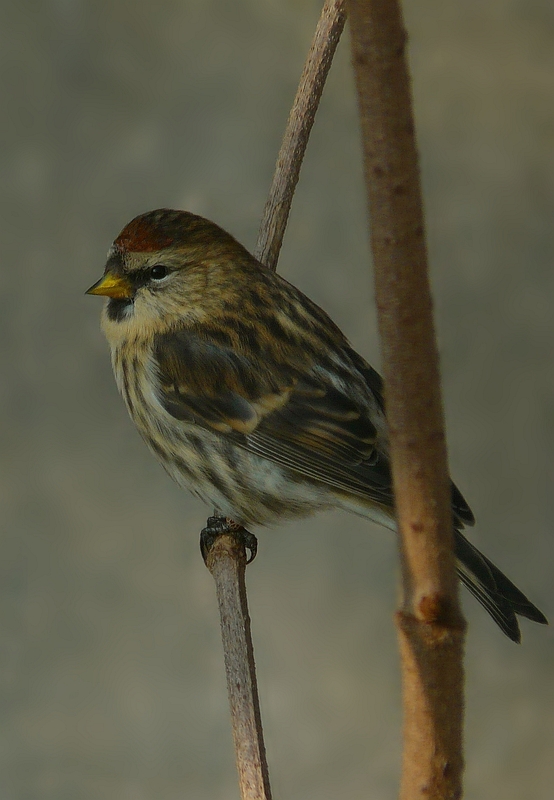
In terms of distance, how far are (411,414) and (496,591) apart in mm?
795

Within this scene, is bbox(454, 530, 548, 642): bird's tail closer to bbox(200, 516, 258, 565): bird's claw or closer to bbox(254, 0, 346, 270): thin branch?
bbox(200, 516, 258, 565): bird's claw

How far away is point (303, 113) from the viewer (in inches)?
64.1

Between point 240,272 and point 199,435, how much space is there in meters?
0.28

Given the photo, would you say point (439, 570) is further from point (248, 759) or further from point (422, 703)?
point (248, 759)

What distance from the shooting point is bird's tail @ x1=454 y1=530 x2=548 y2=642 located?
1354mm

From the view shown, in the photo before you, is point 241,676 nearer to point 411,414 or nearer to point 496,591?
point 496,591

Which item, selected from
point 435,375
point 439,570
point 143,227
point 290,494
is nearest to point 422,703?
point 439,570

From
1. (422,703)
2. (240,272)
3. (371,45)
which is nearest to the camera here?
(371,45)

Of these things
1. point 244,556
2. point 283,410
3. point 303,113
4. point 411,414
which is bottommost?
point 411,414

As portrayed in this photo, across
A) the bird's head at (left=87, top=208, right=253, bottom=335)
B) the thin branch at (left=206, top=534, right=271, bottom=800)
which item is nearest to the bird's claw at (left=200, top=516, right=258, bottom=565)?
the thin branch at (left=206, top=534, right=271, bottom=800)

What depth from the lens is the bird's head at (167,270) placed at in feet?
5.24

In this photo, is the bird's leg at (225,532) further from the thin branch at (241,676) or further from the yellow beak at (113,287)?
the yellow beak at (113,287)

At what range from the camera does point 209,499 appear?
166cm

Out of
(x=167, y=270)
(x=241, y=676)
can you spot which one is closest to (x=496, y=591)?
(x=241, y=676)
